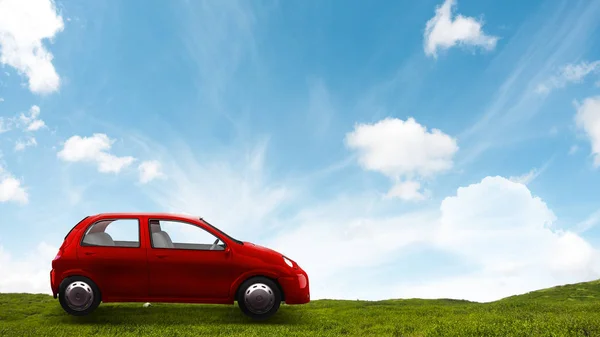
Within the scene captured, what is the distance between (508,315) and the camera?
44.9ft

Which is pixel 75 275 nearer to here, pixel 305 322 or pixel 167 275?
pixel 167 275

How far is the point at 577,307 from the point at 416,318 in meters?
5.07

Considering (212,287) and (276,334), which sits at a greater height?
(212,287)

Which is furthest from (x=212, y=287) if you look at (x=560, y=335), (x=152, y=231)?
(x=560, y=335)

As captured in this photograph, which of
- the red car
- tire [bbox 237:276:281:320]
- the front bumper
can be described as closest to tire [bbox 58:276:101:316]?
the red car

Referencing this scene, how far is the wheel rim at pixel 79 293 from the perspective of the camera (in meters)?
12.1

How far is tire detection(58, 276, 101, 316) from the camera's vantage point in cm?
1206

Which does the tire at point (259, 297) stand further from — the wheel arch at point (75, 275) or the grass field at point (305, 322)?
the wheel arch at point (75, 275)

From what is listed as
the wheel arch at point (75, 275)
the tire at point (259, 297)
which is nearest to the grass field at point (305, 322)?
the tire at point (259, 297)

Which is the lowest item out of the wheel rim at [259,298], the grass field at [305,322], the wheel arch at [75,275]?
the grass field at [305,322]

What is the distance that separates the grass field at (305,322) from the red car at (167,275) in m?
0.62

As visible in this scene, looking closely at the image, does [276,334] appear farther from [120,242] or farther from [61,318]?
[61,318]

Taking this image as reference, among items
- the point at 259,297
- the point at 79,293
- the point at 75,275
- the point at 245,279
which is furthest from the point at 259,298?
the point at 75,275

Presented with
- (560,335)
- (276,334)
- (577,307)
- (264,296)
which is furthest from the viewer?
(577,307)
